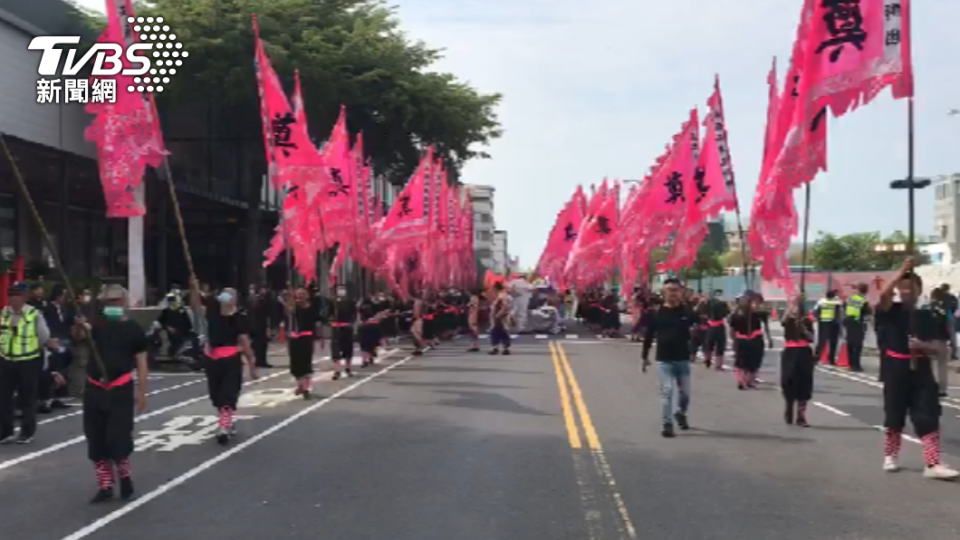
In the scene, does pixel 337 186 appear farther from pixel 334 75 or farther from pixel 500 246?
pixel 500 246

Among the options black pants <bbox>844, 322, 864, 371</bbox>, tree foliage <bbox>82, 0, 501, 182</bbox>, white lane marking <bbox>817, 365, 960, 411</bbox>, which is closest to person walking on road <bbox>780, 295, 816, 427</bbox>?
white lane marking <bbox>817, 365, 960, 411</bbox>

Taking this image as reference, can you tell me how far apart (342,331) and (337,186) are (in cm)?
831

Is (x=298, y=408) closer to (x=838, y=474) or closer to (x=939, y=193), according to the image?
(x=838, y=474)

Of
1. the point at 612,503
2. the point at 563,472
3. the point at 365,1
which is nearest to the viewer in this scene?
the point at 612,503

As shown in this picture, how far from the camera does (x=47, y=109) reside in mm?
34562

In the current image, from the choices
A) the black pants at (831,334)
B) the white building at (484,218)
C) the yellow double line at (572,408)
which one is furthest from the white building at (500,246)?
the yellow double line at (572,408)

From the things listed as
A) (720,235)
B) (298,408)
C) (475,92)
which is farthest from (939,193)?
(298,408)

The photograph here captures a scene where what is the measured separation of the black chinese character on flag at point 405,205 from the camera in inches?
1340

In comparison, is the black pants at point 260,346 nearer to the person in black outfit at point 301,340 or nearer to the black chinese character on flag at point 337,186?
the black chinese character on flag at point 337,186

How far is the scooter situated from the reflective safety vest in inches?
507

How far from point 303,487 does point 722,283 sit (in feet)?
194

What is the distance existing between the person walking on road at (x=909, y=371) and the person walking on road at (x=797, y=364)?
3413mm

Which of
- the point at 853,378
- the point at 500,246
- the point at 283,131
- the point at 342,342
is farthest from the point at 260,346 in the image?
the point at 500,246

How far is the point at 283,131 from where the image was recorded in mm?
22578
